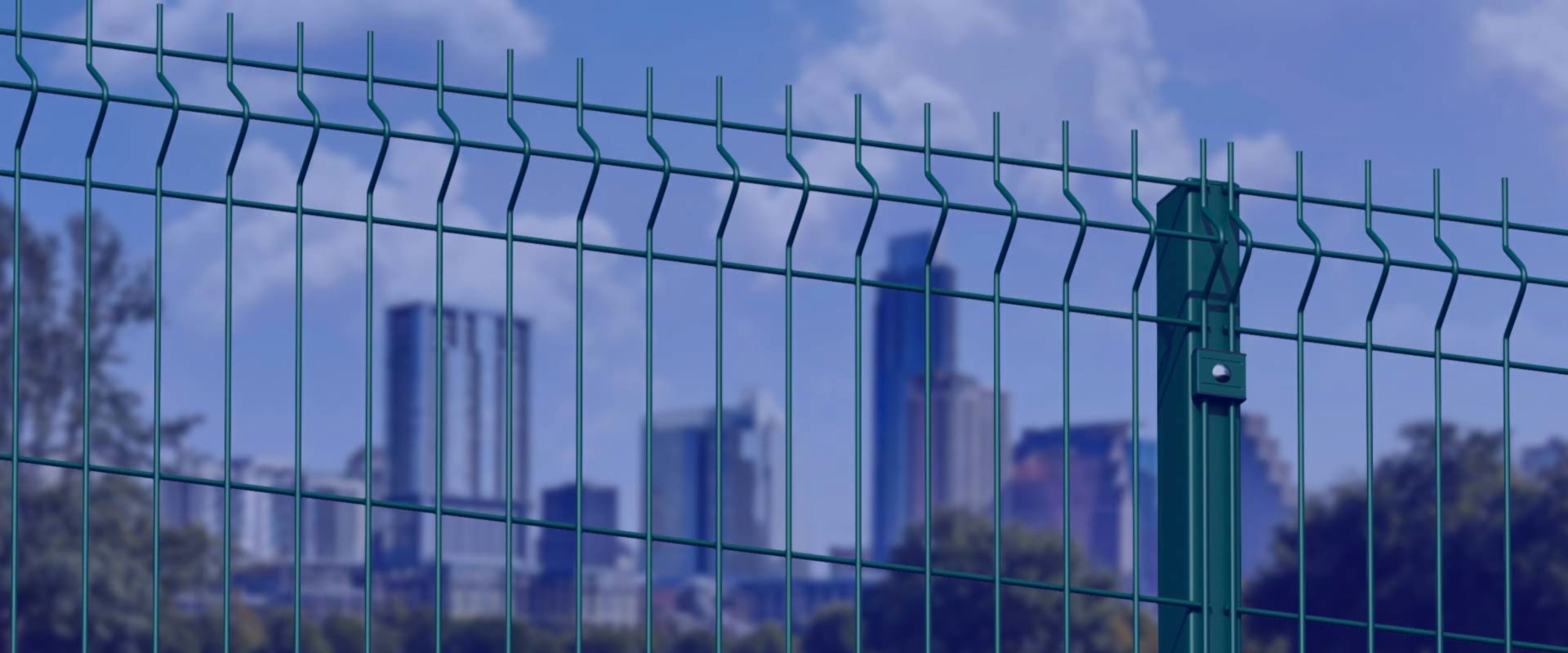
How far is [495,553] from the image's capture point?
91688 mm

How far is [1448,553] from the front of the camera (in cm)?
3553

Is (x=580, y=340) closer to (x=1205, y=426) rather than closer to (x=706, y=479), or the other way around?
(x=1205, y=426)

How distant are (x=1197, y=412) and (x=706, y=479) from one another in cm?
10375

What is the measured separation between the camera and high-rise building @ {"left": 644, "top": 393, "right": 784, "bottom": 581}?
345ft

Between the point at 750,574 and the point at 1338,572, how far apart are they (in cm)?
5670

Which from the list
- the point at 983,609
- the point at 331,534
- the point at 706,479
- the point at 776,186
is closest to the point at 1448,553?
the point at 983,609

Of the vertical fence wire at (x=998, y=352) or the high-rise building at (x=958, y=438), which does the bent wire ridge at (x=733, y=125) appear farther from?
the high-rise building at (x=958, y=438)

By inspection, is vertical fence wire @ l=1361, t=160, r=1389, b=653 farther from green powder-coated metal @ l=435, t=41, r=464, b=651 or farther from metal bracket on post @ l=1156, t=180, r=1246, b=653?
green powder-coated metal @ l=435, t=41, r=464, b=651

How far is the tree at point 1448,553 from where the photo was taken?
32.8 meters

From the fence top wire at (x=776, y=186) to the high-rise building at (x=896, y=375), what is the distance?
10910cm

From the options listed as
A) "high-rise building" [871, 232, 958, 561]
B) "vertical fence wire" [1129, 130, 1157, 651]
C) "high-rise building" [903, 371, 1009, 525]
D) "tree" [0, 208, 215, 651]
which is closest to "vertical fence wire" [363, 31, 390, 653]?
"vertical fence wire" [1129, 130, 1157, 651]

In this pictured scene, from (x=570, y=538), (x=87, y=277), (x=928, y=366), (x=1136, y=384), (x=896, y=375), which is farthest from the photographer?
(x=896, y=375)

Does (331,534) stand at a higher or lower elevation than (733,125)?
lower

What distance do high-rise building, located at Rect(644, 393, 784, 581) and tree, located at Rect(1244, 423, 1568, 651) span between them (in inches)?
2422
